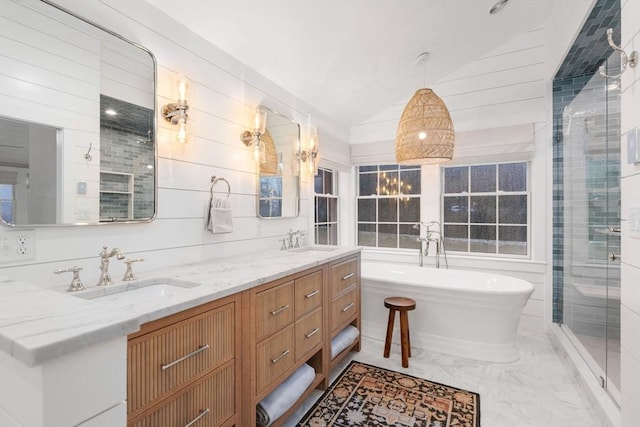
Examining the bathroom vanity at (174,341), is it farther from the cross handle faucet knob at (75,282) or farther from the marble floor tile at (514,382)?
the marble floor tile at (514,382)

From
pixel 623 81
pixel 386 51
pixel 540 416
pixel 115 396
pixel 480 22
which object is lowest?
pixel 540 416

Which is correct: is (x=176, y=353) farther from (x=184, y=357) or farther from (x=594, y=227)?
(x=594, y=227)

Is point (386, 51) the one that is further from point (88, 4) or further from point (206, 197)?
point (88, 4)

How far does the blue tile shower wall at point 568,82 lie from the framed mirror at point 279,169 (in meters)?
2.41

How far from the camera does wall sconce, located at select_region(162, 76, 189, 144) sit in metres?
1.81

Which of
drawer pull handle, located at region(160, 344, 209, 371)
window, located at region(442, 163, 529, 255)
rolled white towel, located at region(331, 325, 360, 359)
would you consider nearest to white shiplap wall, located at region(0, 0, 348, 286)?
drawer pull handle, located at region(160, 344, 209, 371)

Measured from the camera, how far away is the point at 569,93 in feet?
10.2

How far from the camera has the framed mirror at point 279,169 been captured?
2617mm

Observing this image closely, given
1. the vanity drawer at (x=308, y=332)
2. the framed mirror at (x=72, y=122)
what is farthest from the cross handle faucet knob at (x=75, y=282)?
the vanity drawer at (x=308, y=332)

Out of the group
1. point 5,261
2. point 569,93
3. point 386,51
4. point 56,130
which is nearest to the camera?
point 5,261

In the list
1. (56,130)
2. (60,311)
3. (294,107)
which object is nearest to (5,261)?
(56,130)

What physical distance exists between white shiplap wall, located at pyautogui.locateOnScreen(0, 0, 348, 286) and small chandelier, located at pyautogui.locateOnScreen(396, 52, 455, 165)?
116cm

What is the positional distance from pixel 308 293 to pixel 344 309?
66 cm

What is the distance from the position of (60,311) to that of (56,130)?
3.15 ft
